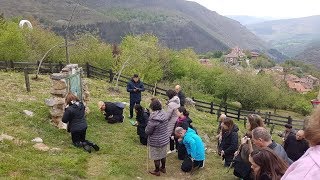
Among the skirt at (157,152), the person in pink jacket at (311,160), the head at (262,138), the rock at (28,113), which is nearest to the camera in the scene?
the person in pink jacket at (311,160)

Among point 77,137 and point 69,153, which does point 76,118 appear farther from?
point 69,153

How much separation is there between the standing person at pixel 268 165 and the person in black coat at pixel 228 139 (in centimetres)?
415

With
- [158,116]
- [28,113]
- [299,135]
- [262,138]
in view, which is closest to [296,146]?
[299,135]

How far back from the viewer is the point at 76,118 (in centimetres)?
852

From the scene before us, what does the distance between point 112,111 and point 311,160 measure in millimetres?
9657

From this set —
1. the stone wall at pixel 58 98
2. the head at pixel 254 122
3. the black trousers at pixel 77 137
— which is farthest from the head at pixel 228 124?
the stone wall at pixel 58 98

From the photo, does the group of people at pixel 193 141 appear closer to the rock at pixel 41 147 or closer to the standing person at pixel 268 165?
the standing person at pixel 268 165

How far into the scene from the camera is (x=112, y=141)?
33.1 feet

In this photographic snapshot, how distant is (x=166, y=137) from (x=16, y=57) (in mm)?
27991

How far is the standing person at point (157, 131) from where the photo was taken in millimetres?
7484

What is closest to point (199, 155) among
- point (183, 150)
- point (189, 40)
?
point (183, 150)

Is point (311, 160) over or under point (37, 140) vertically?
over

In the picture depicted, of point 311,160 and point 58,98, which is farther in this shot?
point 58,98

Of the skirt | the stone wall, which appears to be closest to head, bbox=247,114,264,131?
the skirt
